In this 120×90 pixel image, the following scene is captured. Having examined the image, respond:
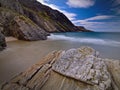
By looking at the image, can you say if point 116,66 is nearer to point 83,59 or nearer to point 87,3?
point 83,59

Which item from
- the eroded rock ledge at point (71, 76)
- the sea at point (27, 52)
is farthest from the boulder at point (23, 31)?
the eroded rock ledge at point (71, 76)

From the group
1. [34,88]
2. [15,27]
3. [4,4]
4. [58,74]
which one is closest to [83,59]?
[58,74]

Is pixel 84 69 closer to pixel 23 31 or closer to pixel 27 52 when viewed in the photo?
pixel 27 52

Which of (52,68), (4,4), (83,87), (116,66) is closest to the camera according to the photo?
(83,87)

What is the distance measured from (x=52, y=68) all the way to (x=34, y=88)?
1104 millimetres

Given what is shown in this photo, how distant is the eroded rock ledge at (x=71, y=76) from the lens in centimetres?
433

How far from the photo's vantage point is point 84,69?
479cm

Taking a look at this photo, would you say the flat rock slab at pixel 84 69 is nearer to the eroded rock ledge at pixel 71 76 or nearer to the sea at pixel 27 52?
the eroded rock ledge at pixel 71 76

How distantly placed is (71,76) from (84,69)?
1.84 ft

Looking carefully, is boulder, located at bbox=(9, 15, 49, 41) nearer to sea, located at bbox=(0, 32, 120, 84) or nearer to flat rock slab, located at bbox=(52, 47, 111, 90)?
sea, located at bbox=(0, 32, 120, 84)

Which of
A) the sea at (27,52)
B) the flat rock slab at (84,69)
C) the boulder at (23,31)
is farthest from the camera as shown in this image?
the boulder at (23,31)

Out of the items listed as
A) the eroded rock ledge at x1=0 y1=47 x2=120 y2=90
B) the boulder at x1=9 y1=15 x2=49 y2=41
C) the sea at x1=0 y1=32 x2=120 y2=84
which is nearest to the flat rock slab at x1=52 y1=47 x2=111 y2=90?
the eroded rock ledge at x1=0 y1=47 x2=120 y2=90

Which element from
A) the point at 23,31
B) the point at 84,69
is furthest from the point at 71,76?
the point at 23,31

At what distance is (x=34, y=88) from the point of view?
446cm
